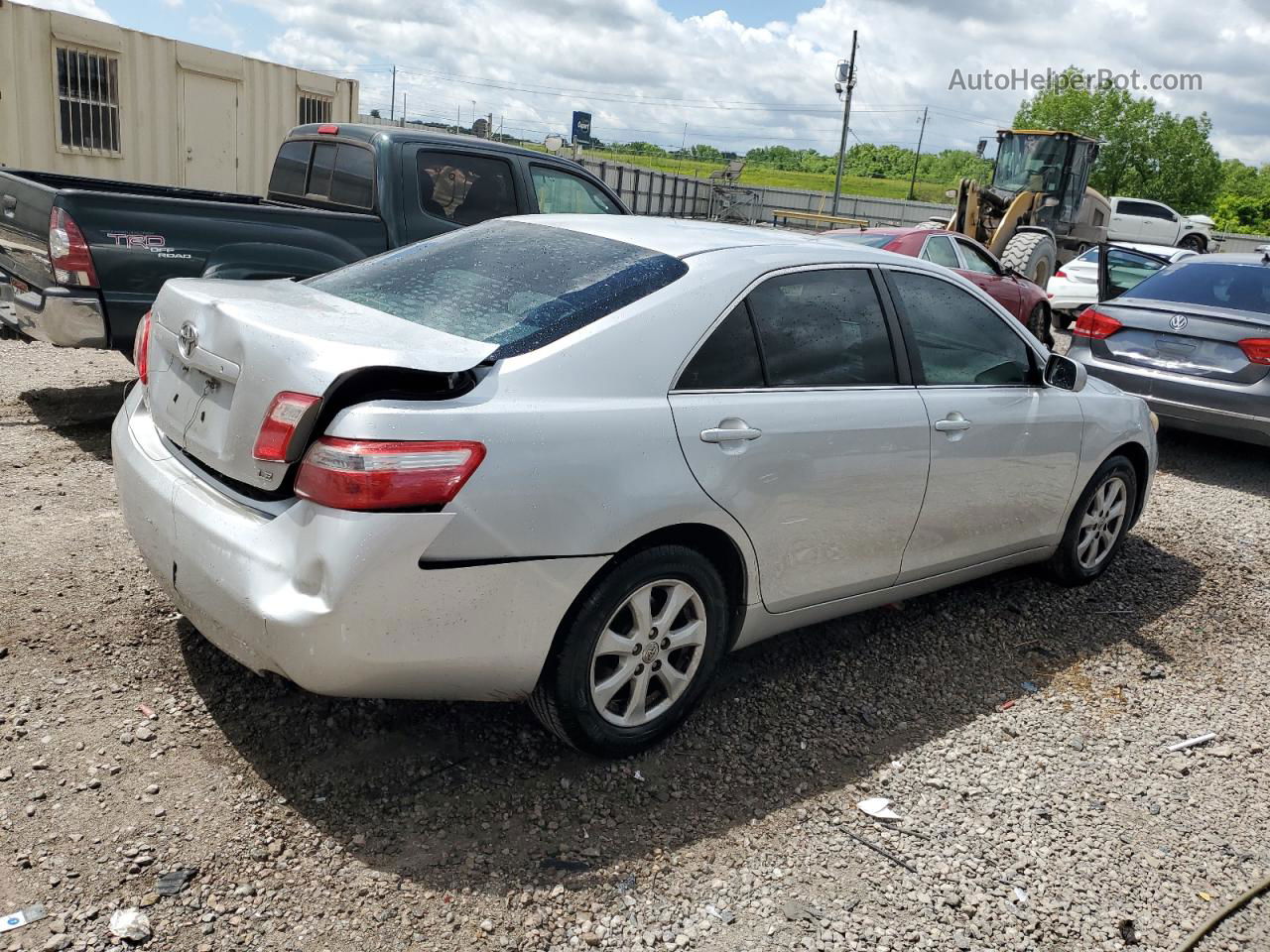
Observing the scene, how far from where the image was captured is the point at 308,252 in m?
Result: 6.37

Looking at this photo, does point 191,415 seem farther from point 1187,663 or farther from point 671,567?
point 1187,663

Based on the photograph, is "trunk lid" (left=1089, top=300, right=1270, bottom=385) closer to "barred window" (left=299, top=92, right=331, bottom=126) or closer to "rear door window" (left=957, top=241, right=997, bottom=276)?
"rear door window" (left=957, top=241, right=997, bottom=276)

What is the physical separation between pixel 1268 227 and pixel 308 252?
60724mm

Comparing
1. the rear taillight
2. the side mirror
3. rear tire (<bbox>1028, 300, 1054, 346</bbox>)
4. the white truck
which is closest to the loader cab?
rear tire (<bbox>1028, 300, 1054, 346</bbox>)

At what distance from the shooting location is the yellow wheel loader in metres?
18.4

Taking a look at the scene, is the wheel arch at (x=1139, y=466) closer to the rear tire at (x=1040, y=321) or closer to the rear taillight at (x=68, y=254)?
the rear taillight at (x=68, y=254)

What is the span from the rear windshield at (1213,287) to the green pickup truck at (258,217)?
4.33 meters

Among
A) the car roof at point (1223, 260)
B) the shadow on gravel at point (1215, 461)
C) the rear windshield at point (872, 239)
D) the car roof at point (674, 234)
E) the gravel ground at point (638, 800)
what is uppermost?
the car roof at point (1223, 260)

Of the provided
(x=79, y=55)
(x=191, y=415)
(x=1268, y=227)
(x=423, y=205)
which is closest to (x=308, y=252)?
(x=423, y=205)

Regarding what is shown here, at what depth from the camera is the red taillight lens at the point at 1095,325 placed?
26.9 feet

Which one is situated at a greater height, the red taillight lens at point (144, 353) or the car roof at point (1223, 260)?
the car roof at point (1223, 260)

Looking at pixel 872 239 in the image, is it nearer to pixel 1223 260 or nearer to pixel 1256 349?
pixel 1223 260

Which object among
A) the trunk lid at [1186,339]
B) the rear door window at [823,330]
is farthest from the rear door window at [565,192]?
the rear door window at [823,330]

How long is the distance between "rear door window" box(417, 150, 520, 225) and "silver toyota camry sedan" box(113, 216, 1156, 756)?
3.32 m
